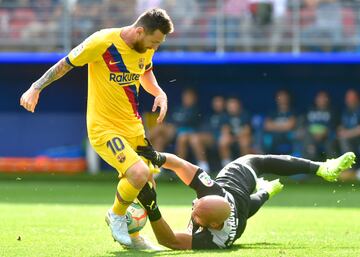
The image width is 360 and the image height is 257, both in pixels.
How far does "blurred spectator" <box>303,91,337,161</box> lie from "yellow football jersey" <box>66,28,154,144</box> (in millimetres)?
9896

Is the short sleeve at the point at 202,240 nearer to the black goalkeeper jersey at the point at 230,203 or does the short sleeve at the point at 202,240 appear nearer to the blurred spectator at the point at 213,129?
the black goalkeeper jersey at the point at 230,203

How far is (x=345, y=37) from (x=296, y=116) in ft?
6.38

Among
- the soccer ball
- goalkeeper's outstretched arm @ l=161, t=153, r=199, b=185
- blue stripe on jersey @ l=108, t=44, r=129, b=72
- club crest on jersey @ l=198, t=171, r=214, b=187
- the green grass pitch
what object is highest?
blue stripe on jersey @ l=108, t=44, r=129, b=72

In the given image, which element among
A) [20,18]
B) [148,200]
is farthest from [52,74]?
[20,18]

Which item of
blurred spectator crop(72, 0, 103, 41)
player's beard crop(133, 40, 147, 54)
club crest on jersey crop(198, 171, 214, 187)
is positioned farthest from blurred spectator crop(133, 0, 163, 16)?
club crest on jersey crop(198, 171, 214, 187)

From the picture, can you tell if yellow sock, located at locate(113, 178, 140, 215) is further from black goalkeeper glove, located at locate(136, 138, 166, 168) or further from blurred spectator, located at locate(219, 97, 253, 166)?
blurred spectator, located at locate(219, 97, 253, 166)

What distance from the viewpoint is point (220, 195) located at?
8016mm

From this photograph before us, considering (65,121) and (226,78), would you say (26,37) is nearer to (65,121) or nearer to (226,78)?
(65,121)

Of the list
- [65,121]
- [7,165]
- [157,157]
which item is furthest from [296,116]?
[157,157]

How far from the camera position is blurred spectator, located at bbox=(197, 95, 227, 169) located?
18.5 m

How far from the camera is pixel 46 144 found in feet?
64.3

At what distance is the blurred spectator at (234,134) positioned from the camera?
1825 centimetres

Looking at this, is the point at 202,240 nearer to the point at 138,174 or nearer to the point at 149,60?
the point at 138,174

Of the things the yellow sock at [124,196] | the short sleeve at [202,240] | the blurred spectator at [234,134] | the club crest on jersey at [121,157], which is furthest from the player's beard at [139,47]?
the blurred spectator at [234,134]
